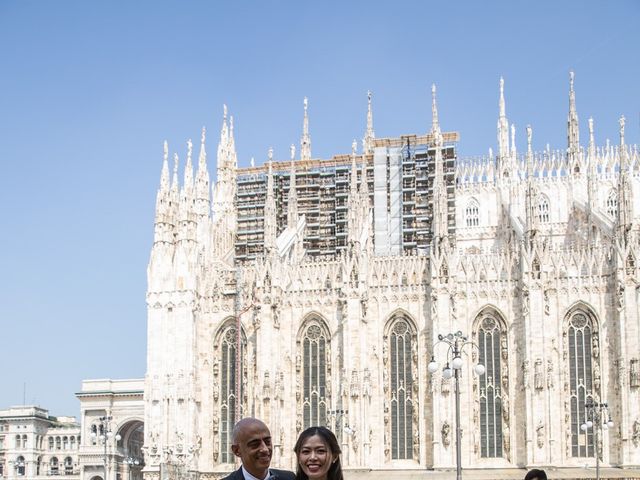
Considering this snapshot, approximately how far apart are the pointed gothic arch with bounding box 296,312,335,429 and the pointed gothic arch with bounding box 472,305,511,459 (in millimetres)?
8407

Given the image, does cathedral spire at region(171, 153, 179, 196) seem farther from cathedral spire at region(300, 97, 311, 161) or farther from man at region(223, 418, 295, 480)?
man at region(223, 418, 295, 480)

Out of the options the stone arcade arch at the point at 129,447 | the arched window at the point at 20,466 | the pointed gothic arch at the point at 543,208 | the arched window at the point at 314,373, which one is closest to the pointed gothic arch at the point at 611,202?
the pointed gothic arch at the point at 543,208

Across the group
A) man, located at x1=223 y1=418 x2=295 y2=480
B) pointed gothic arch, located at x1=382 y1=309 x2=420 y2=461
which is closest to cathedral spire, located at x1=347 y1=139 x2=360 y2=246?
pointed gothic arch, located at x1=382 y1=309 x2=420 y2=461

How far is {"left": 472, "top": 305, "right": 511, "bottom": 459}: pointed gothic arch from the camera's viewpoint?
5434 centimetres

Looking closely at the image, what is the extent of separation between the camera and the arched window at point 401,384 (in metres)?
55.8

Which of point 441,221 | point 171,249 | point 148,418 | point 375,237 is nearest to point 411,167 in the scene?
point 375,237

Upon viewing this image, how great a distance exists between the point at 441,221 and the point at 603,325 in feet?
33.5

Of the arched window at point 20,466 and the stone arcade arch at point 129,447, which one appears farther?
A: the arched window at point 20,466

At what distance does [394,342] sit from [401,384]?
2348mm

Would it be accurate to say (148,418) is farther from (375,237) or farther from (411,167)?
(411,167)

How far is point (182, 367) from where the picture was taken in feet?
190

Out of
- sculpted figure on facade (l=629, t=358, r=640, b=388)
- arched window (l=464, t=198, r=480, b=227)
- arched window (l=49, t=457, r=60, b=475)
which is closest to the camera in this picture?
sculpted figure on facade (l=629, t=358, r=640, b=388)

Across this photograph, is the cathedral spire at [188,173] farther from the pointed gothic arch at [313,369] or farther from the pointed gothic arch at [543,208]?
the pointed gothic arch at [543,208]

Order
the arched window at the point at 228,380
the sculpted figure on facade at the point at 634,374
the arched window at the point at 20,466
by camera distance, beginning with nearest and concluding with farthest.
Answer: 1. the sculpted figure on facade at the point at 634,374
2. the arched window at the point at 228,380
3. the arched window at the point at 20,466
